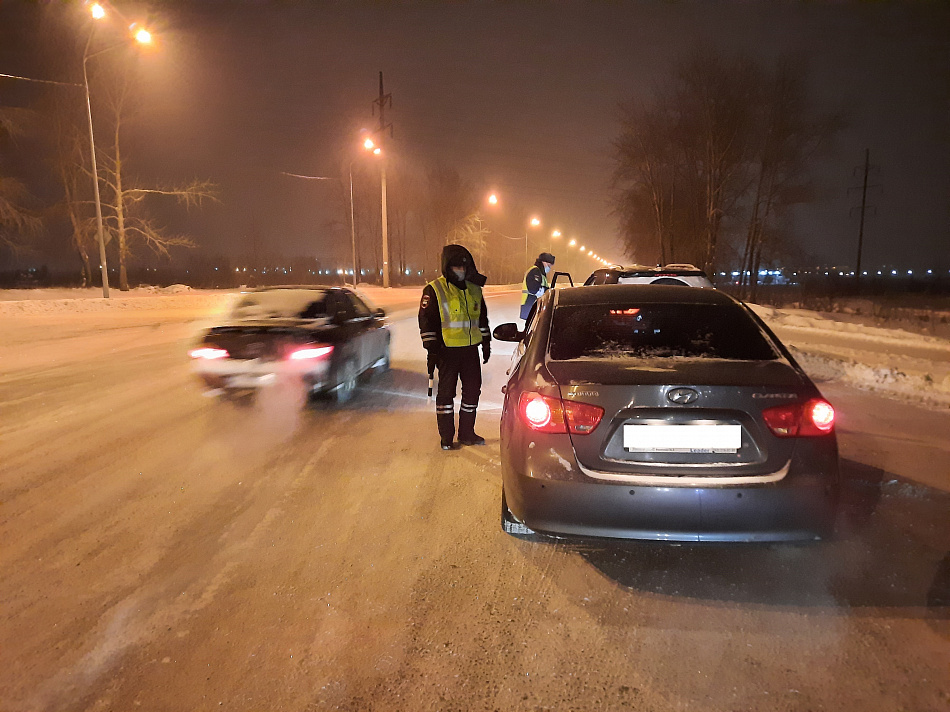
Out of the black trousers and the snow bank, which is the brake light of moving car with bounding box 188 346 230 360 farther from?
the snow bank

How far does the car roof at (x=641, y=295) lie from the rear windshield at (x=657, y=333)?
69 millimetres

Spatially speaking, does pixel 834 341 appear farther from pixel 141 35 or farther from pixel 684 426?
pixel 141 35

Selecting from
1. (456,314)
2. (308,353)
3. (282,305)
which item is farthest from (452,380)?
(282,305)

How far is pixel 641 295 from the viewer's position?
3.94 meters

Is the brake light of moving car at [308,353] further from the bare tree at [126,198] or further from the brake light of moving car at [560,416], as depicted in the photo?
the bare tree at [126,198]

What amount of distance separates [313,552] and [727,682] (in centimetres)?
225

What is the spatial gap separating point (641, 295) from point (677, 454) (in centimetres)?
138

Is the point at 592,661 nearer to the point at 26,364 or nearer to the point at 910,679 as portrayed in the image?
the point at 910,679

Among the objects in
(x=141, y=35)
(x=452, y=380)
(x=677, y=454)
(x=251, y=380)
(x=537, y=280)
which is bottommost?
(x=251, y=380)

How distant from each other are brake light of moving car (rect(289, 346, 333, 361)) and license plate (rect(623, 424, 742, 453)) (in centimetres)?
479

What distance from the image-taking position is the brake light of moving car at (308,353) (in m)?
6.85

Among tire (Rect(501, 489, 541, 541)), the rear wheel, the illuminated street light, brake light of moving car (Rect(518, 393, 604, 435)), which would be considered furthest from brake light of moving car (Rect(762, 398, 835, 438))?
the illuminated street light

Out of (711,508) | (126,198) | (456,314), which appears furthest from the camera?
(126,198)

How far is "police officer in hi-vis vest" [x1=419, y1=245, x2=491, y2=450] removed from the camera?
5.37 m
